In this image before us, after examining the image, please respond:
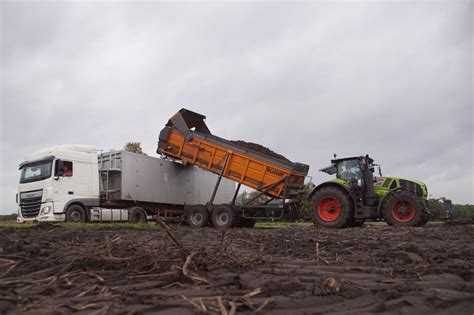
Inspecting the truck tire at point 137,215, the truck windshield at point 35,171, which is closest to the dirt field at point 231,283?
the truck windshield at point 35,171

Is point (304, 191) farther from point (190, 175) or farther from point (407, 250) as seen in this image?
point (407, 250)

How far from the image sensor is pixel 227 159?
14992 mm

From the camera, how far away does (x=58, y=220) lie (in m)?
15.2

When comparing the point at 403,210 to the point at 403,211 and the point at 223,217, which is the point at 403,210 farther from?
the point at 223,217

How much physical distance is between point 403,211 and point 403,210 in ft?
0.10

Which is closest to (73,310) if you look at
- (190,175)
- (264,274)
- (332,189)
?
(264,274)

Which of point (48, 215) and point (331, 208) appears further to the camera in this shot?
point (48, 215)

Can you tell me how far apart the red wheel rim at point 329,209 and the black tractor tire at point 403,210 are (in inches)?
58.9

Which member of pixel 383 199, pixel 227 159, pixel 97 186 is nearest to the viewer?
pixel 383 199

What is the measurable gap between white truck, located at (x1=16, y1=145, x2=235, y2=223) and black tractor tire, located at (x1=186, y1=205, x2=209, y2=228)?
229 centimetres

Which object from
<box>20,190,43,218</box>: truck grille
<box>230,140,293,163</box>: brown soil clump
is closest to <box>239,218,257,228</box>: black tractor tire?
<box>230,140,293,163</box>: brown soil clump

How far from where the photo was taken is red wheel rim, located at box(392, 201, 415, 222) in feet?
41.5

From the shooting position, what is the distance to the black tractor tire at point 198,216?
50.8ft

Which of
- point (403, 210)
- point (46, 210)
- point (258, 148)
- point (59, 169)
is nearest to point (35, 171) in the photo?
point (59, 169)
